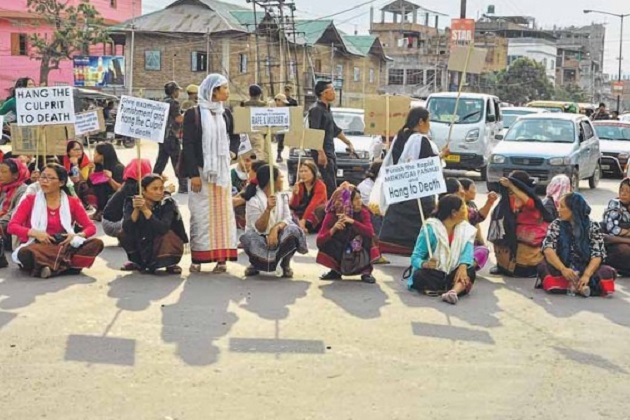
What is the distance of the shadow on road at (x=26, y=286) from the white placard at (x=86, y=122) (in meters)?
3.73

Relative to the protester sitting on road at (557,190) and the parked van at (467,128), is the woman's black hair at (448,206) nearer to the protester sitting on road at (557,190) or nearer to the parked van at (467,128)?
the protester sitting on road at (557,190)

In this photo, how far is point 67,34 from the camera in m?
47.0

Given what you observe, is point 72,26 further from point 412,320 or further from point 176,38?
point 412,320

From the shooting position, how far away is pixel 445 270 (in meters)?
7.96

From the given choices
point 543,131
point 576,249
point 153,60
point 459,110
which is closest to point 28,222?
point 576,249

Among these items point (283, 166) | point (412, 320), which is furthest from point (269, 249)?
point (283, 166)

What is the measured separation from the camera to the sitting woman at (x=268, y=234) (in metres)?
8.51

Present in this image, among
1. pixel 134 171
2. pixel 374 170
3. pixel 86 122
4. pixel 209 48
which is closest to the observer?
pixel 134 171

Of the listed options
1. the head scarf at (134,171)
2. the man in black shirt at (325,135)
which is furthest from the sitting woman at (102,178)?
the man in black shirt at (325,135)

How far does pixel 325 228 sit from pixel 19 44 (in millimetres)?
51783

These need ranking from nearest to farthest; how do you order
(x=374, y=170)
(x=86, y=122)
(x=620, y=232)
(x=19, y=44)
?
(x=620, y=232) < (x=374, y=170) < (x=86, y=122) < (x=19, y=44)

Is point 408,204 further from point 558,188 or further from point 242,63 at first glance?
point 242,63

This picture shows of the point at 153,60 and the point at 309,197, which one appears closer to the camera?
the point at 309,197

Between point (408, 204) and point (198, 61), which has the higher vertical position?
point (198, 61)
